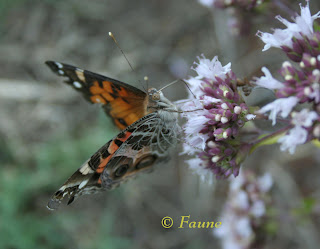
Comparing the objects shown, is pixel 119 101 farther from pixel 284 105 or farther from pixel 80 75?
pixel 284 105

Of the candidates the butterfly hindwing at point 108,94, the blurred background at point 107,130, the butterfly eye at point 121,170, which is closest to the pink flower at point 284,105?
the butterfly hindwing at point 108,94

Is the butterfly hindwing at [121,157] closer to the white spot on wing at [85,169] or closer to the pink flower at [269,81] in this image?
the white spot on wing at [85,169]

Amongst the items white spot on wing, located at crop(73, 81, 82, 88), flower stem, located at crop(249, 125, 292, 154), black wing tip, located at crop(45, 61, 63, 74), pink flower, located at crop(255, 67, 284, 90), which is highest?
black wing tip, located at crop(45, 61, 63, 74)

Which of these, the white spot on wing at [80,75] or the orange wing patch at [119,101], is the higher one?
the white spot on wing at [80,75]

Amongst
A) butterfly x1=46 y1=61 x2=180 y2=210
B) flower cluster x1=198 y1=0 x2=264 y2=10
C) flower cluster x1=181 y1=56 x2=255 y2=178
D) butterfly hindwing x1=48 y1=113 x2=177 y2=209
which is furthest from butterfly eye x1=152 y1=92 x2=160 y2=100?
flower cluster x1=198 y1=0 x2=264 y2=10

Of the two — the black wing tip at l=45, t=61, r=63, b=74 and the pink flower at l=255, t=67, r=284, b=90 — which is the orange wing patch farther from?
the pink flower at l=255, t=67, r=284, b=90

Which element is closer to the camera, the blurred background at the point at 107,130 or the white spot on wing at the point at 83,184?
the white spot on wing at the point at 83,184
